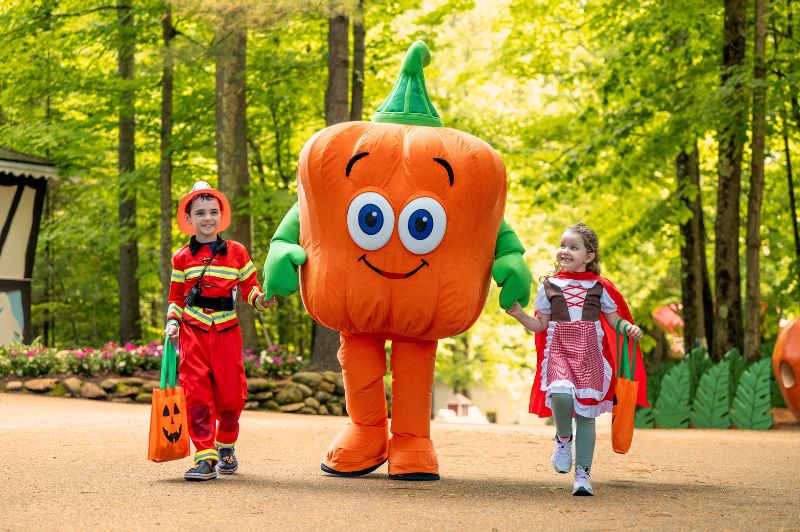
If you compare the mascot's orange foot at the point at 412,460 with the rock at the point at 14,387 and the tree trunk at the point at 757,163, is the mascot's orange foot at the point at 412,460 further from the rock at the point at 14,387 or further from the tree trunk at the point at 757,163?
the rock at the point at 14,387

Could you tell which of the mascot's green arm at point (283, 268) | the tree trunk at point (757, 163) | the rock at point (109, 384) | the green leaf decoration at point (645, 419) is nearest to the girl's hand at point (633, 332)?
the mascot's green arm at point (283, 268)

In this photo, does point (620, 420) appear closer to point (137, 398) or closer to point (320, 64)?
point (137, 398)

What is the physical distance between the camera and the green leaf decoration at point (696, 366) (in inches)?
513

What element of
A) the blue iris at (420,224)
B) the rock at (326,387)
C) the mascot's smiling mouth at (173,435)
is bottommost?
the rock at (326,387)

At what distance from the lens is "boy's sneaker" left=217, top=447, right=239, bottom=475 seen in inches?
264

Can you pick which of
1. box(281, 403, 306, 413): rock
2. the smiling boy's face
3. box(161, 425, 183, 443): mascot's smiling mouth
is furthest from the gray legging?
box(281, 403, 306, 413): rock

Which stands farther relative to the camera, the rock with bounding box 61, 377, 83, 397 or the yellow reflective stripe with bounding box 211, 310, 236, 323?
the rock with bounding box 61, 377, 83, 397

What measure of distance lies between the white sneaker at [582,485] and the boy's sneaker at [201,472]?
6.63 ft

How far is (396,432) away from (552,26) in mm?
15129

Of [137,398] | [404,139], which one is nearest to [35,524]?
[404,139]

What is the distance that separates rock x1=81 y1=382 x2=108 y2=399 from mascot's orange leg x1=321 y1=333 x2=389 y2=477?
27.5 feet

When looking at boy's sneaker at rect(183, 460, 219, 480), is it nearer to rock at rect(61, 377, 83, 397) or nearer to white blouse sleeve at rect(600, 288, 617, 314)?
white blouse sleeve at rect(600, 288, 617, 314)

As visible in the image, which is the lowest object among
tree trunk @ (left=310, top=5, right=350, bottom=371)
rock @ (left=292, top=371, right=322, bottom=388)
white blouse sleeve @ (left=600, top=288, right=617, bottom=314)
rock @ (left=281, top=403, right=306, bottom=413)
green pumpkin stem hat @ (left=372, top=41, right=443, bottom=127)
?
rock @ (left=281, top=403, right=306, bottom=413)

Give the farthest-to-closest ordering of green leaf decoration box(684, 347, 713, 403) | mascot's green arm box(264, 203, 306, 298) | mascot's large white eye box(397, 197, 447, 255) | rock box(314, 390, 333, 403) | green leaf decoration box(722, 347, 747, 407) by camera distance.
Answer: rock box(314, 390, 333, 403)
green leaf decoration box(684, 347, 713, 403)
green leaf decoration box(722, 347, 747, 407)
mascot's green arm box(264, 203, 306, 298)
mascot's large white eye box(397, 197, 447, 255)
